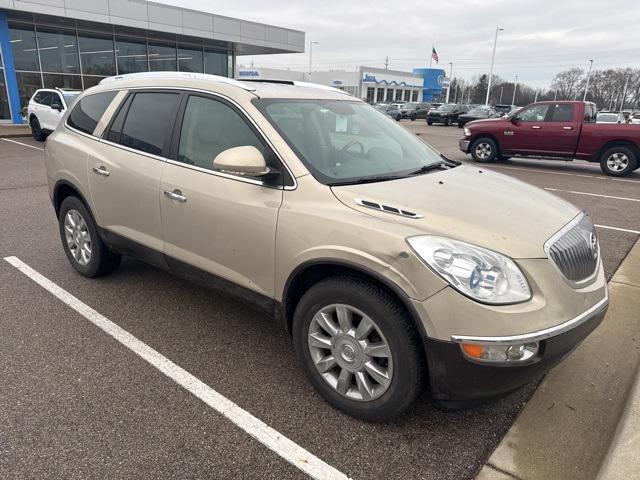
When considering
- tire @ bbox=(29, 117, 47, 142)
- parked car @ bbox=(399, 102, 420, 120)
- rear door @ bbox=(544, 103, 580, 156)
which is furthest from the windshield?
parked car @ bbox=(399, 102, 420, 120)

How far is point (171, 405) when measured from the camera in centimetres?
275

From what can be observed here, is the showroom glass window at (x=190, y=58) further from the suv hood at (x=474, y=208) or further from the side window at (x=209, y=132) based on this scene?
the suv hood at (x=474, y=208)

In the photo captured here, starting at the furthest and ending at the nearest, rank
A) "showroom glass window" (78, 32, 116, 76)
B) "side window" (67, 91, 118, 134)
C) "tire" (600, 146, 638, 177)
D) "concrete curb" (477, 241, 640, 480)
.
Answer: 1. "showroom glass window" (78, 32, 116, 76)
2. "tire" (600, 146, 638, 177)
3. "side window" (67, 91, 118, 134)
4. "concrete curb" (477, 241, 640, 480)

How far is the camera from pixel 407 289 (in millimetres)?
2238

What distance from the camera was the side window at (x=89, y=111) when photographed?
417 cm

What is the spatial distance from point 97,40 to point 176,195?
72.3ft

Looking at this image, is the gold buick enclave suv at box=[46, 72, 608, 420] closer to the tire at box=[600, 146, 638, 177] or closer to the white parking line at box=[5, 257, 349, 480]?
the white parking line at box=[5, 257, 349, 480]

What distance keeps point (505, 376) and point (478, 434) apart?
22.1 inches

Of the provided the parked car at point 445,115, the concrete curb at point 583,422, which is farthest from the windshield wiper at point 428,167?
the parked car at point 445,115

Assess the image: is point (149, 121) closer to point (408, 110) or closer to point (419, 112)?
point (408, 110)

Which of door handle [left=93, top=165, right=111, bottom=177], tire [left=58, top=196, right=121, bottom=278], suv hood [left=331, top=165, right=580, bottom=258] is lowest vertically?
tire [left=58, top=196, right=121, bottom=278]

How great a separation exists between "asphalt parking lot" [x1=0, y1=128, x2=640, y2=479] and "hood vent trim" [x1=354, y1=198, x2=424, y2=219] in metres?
1.16

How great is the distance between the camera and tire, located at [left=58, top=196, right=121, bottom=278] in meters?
4.24

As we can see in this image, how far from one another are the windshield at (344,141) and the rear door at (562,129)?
33.6 feet
